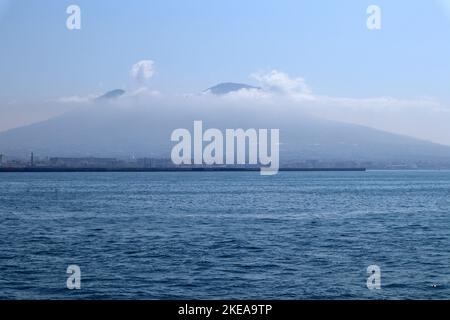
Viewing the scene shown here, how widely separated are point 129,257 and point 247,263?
309 centimetres

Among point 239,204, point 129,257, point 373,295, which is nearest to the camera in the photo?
point 373,295

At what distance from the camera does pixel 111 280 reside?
13.8 metres

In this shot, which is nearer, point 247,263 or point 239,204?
point 247,263

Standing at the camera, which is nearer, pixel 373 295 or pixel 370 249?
pixel 373 295

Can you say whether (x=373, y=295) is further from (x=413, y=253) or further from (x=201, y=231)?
(x=201, y=231)

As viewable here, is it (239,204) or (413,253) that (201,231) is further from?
(239,204)

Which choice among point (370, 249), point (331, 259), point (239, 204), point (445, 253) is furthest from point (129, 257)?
point (239, 204)

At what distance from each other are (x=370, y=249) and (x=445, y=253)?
1921mm

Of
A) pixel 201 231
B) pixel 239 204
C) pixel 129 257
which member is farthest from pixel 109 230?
pixel 239 204
